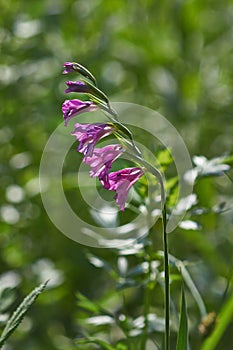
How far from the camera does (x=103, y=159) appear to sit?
759mm

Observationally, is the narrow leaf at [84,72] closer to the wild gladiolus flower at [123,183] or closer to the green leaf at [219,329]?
the wild gladiolus flower at [123,183]


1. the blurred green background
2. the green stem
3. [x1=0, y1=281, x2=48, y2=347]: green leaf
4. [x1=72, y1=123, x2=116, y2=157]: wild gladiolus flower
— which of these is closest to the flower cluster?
[x1=72, y1=123, x2=116, y2=157]: wild gladiolus flower

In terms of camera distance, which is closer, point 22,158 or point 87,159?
point 87,159

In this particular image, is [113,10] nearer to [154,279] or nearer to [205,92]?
[205,92]

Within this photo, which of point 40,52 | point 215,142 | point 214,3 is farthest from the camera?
point 214,3

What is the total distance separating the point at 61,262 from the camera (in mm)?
1776

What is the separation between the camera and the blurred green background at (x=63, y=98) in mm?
1683

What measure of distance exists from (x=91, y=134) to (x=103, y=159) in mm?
29

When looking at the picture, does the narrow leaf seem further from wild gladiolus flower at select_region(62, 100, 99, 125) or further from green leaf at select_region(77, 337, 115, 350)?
green leaf at select_region(77, 337, 115, 350)

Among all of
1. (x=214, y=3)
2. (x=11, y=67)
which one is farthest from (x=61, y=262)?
(x=214, y=3)

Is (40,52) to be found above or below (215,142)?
above

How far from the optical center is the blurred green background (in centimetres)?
168

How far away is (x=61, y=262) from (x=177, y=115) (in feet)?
1.94

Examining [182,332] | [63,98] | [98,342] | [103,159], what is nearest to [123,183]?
[103,159]
